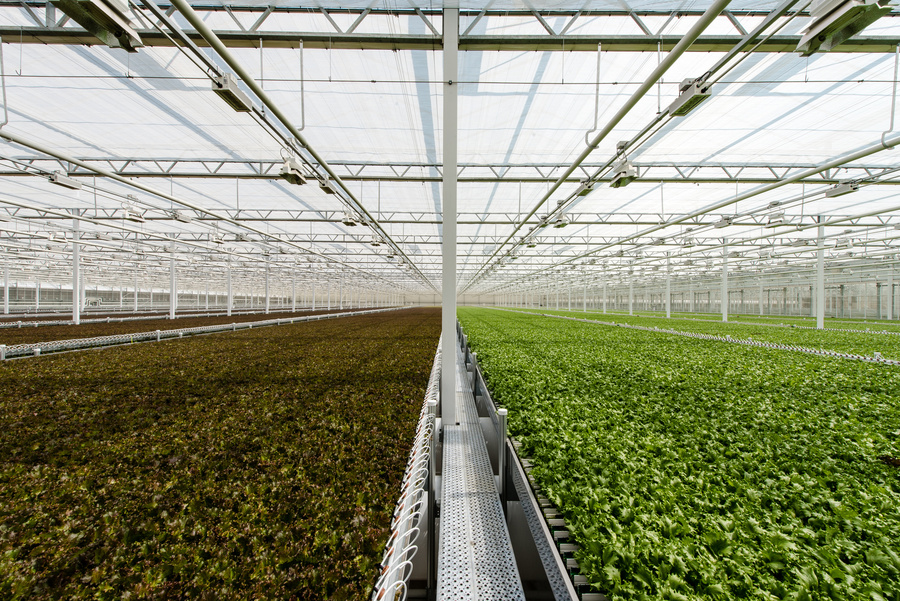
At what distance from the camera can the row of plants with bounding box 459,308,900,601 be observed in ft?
6.39

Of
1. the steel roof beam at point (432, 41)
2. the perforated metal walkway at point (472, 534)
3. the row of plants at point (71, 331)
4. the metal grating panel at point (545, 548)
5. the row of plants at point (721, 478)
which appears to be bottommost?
the perforated metal walkway at point (472, 534)

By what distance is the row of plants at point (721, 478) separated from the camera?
1.95 metres

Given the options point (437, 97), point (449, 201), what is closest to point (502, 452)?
point (449, 201)

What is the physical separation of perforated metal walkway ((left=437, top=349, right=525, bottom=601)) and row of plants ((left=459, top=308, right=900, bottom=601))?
0.77 m

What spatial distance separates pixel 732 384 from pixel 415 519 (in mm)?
6360

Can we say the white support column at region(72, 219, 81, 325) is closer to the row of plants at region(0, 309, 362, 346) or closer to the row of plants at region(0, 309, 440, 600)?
the row of plants at region(0, 309, 362, 346)

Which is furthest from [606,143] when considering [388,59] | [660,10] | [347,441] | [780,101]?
[347,441]

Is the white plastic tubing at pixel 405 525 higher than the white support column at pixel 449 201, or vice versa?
the white support column at pixel 449 201

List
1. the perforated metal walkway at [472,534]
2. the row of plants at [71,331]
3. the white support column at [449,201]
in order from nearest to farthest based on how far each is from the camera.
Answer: the perforated metal walkway at [472,534]
the white support column at [449,201]
the row of plants at [71,331]

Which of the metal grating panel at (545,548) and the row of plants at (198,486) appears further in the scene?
the metal grating panel at (545,548)

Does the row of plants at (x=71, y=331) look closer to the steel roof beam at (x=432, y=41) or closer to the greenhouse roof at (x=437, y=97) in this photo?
the greenhouse roof at (x=437, y=97)

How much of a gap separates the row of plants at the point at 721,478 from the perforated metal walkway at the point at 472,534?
0.77m

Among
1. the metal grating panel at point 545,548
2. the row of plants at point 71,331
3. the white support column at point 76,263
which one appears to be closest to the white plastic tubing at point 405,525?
the metal grating panel at point 545,548

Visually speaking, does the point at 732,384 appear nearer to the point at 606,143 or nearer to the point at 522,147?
the point at 606,143
